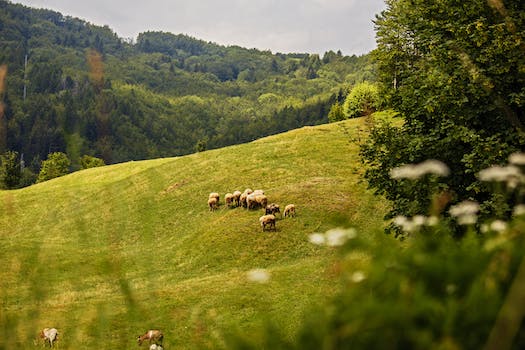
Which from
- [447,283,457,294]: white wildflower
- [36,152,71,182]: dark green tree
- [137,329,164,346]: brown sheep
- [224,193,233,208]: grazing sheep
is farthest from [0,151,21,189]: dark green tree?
[447,283,457,294]: white wildflower

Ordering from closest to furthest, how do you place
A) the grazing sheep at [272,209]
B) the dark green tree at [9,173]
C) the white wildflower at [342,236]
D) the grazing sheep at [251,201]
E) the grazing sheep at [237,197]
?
the white wildflower at [342,236]
the grazing sheep at [272,209]
the grazing sheep at [251,201]
the grazing sheep at [237,197]
the dark green tree at [9,173]

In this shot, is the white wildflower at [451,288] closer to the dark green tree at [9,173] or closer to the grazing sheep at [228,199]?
the grazing sheep at [228,199]

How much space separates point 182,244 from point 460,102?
82.3 feet

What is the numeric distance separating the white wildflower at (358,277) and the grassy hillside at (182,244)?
0.10 meters

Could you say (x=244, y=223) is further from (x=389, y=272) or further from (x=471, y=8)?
(x=389, y=272)

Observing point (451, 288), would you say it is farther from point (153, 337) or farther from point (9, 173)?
point (9, 173)

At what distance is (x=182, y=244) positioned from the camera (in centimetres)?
3575

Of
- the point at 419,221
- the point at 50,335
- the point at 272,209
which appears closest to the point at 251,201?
the point at 272,209

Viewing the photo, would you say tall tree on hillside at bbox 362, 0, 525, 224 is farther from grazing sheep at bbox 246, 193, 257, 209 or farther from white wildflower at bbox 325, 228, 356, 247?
grazing sheep at bbox 246, 193, 257, 209

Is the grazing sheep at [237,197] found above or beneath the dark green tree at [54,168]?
above

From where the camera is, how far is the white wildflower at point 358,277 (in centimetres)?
275

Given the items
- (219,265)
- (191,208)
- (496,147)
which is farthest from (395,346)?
(191,208)

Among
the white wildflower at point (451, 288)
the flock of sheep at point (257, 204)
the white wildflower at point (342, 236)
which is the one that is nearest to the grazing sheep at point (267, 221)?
the flock of sheep at point (257, 204)

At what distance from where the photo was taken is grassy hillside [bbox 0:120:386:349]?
54.8 ft
